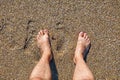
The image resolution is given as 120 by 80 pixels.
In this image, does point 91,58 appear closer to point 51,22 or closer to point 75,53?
point 75,53

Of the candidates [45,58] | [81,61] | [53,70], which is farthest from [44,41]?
[81,61]

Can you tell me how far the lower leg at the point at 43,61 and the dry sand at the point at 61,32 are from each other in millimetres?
60

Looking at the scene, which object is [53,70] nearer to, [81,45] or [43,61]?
[43,61]

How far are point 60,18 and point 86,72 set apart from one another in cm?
62

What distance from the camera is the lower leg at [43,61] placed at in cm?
272

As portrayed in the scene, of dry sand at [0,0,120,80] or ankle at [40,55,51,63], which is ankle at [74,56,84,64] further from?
ankle at [40,55,51,63]

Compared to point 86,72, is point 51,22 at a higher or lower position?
higher

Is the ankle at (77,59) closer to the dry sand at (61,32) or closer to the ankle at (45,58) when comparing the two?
the dry sand at (61,32)

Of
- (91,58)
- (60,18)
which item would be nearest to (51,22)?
(60,18)

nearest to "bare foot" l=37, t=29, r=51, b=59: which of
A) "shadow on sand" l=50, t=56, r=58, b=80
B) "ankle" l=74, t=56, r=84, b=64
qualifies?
"shadow on sand" l=50, t=56, r=58, b=80

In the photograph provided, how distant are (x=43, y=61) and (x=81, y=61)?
1.29 ft

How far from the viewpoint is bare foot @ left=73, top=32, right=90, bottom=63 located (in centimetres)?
283

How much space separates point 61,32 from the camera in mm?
2842

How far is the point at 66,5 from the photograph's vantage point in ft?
9.27
